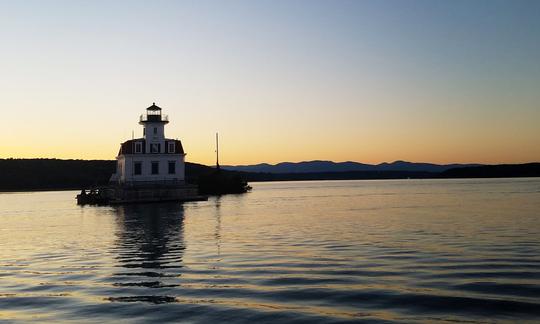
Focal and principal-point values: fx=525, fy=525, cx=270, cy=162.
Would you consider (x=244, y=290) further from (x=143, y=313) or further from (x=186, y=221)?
(x=186, y=221)

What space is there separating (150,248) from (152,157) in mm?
54999

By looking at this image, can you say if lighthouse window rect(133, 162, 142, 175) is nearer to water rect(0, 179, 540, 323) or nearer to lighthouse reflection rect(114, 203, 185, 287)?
lighthouse reflection rect(114, 203, 185, 287)

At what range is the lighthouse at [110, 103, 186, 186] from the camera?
83.9m

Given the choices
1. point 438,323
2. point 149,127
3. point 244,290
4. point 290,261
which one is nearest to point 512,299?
point 438,323

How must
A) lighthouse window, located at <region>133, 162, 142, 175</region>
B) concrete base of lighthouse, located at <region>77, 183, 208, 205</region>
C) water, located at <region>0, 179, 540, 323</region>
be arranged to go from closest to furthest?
water, located at <region>0, 179, 540, 323</region>, concrete base of lighthouse, located at <region>77, 183, 208, 205</region>, lighthouse window, located at <region>133, 162, 142, 175</region>

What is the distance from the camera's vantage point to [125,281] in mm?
20062

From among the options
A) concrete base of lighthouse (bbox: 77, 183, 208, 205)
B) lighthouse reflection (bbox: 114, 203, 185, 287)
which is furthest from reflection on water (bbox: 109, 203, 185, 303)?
concrete base of lighthouse (bbox: 77, 183, 208, 205)

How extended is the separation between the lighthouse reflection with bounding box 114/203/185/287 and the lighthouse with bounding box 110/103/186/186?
33.3 m

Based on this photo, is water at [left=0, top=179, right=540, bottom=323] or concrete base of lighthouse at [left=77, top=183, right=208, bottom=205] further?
concrete base of lighthouse at [left=77, top=183, right=208, bottom=205]

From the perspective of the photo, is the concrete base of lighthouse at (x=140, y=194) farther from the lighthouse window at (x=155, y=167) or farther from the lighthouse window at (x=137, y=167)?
the lighthouse window at (x=137, y=167)

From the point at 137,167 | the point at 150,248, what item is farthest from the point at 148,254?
the point at 137,167

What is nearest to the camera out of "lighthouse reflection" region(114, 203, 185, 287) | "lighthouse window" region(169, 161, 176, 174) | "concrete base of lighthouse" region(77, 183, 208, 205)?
"lighthouse reflection" region(114, 203, 185, 287)

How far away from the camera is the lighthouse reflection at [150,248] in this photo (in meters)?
22.5

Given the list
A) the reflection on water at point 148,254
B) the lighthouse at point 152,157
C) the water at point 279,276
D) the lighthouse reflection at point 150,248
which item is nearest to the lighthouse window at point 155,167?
the lighthouse at point 152,157
